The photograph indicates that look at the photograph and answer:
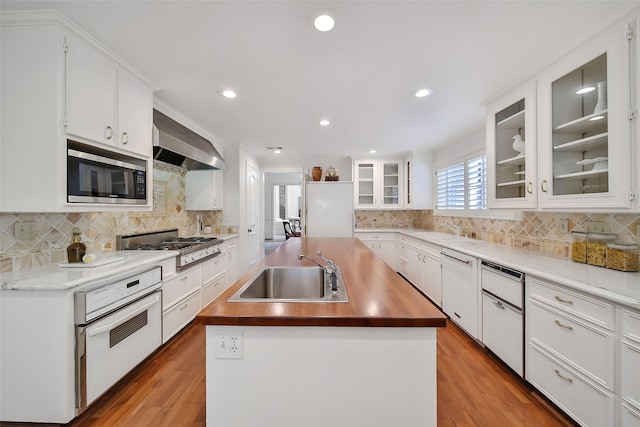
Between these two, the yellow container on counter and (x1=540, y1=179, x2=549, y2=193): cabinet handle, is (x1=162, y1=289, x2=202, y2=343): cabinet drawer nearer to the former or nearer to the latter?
(x1=540, y1=179, x2=549, y2=193): cabinet handle

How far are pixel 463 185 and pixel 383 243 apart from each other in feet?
5.57

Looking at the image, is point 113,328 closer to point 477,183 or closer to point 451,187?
point 477,183

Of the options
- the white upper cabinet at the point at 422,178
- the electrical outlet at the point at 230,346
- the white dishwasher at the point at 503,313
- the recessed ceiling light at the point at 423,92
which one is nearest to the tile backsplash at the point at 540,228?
the white upper cabinet at the point at 422,178

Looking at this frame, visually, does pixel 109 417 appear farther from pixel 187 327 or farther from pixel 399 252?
pixel 399 252

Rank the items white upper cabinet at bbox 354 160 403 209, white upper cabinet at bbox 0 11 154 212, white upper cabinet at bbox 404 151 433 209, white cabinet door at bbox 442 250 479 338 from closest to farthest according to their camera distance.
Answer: white upper cabinet at bbox 0 11 154 212 < white cabinet door at bbox 442 250 479 338 < white upper cabinet at bbox 404 151 433 209 < white upper cabinet at bbox 354 160 403 209

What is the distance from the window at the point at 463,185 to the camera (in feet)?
10.7

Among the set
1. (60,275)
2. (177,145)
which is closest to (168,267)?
(60,275)

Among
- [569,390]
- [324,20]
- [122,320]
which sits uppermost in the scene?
[324,20]

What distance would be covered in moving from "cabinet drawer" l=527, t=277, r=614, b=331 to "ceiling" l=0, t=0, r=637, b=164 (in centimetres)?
153

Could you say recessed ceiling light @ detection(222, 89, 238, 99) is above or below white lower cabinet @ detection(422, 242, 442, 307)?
above

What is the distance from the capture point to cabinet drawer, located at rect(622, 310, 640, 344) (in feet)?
3.76

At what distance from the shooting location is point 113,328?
1686 millimetres

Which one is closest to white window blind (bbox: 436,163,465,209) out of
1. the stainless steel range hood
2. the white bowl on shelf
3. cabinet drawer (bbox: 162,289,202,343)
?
the white bowl on shelf

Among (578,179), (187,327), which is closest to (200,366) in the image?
(187,327)
